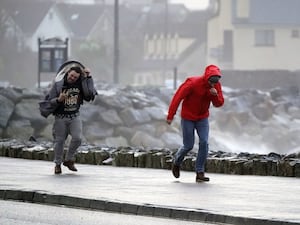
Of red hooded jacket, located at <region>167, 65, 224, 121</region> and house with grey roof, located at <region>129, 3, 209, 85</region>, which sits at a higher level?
house with grey roof, located at <region>129, 3, 209, 85</region>

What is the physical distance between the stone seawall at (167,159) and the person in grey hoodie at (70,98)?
9.39ft

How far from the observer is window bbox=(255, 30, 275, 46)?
106312 mm

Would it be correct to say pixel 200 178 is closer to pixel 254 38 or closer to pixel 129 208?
pixel 129 208

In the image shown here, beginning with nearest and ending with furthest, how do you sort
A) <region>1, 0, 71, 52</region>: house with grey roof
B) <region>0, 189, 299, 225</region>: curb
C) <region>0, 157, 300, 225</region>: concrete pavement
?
<region>0, 189, 299, 225</region>: curb, <region>0, 157, 300, 225</region>: concrete pavement, <region>1, 0, 71, 52</region>: house with grey roof

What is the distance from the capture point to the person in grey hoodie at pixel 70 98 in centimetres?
1933

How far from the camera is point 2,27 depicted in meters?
114

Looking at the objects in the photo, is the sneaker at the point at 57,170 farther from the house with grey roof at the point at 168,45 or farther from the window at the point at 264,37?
the house with grey roof at the point at 168,45

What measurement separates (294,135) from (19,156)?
47.2 m

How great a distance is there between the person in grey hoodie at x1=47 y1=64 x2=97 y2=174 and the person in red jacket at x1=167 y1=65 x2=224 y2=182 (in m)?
1.80

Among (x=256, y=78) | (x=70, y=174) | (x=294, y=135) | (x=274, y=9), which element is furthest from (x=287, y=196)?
A: (x=274, y=9)

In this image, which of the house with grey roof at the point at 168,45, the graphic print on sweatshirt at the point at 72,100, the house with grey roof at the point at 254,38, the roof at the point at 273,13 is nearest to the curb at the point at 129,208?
the graphic print on sweatshirt at the point at 72,100

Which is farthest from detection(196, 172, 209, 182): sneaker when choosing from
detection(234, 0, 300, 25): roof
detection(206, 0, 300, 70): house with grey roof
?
detection(234, 0, 300, 25): roof

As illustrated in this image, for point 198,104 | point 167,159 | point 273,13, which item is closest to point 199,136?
point 198,104

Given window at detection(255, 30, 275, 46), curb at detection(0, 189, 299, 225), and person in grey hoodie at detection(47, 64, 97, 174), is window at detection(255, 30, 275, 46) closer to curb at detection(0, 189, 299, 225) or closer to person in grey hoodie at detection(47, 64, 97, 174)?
person in grey hoodie at detection(47, 64, 97, 174)
